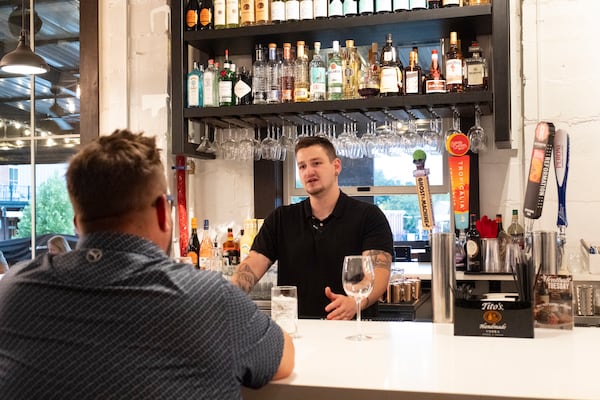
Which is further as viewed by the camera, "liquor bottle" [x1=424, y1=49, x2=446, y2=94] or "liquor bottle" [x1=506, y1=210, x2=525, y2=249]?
"liquor bottle" [x1=506, y1=210, x2=525, y2=249]

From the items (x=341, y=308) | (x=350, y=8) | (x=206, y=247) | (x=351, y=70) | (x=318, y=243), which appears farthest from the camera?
(x=206, y=247)

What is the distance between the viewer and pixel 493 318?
5.83ft

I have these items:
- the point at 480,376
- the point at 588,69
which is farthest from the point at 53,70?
the point at 480,376

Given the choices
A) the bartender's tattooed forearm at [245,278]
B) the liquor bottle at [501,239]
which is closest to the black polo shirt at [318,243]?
the bartender's tattooed forearm at [245,278]

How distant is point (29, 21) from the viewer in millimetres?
4711

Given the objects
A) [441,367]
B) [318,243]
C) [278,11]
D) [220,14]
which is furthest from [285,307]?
[220,14]

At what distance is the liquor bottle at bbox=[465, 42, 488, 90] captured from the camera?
3.20 metres

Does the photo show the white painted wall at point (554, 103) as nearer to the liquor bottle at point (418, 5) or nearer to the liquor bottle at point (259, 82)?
the liquor bottle at point (418, 5)

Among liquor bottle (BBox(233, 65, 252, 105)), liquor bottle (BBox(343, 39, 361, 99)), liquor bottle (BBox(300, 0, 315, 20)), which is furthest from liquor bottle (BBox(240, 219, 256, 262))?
liquor bottle (BBox(300, 0, 315, 20))

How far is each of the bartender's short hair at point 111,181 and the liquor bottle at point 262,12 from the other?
2354 mm

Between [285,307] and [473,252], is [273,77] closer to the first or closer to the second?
[473,252]

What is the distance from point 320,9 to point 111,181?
2374 millimetres

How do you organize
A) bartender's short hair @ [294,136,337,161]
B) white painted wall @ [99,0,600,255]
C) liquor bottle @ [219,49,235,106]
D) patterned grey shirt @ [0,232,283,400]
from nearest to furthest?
1. patterned grey shirt @ [0,232,283,400]
2. bartender's short hair @ [294,136,337,161]
3. white painted wall @ [99,0,600,255]
4. liquor bottle @ [219,49,235,106]

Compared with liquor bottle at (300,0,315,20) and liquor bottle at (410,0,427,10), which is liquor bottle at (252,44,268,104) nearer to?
liquor bottle at (300,0,315,20)
